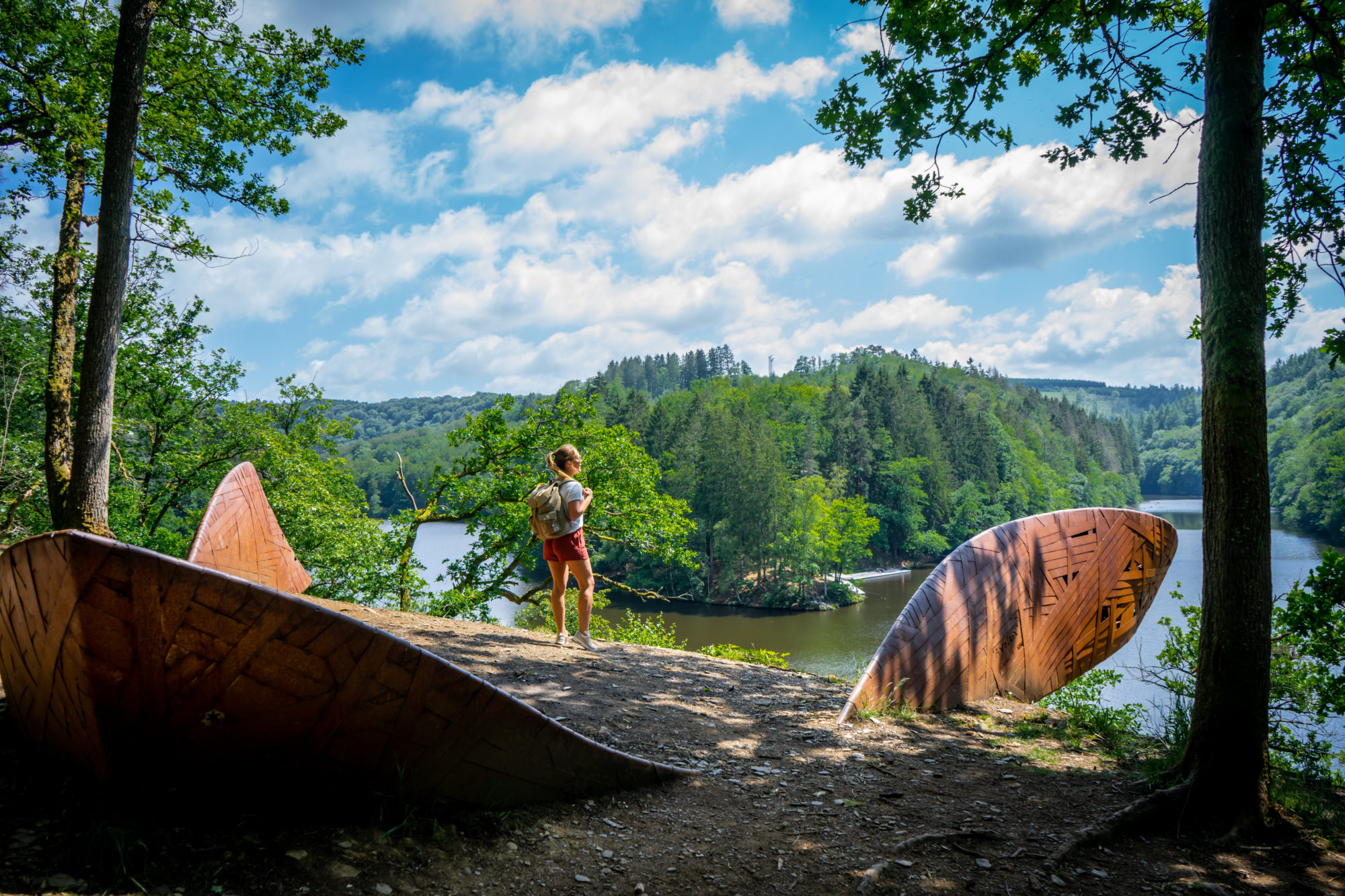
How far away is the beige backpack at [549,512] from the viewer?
5559 mm

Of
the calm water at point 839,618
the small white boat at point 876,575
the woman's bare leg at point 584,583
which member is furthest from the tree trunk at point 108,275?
the small white boat at point 876,575

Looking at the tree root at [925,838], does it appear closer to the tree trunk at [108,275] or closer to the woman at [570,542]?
the woman at [570,542]

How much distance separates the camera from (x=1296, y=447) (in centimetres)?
6450

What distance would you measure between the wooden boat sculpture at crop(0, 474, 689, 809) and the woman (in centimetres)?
303

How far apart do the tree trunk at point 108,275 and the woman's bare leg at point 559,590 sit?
3.58 meters

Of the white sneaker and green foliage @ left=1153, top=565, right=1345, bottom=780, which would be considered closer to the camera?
green foliage @ left=1153, top=565, right=1345, bottom=780

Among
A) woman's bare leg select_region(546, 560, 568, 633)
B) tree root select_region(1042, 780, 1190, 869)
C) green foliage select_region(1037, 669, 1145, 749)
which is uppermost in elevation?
woman's bare leg select_region(546, 560, 568, 633)

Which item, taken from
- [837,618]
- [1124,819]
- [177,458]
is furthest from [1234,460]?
[837,618]

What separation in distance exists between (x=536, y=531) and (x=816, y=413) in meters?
65.2

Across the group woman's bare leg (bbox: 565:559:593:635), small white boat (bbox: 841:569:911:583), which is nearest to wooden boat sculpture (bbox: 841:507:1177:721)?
woman's bare leg (bbox: 565:559:593:635)

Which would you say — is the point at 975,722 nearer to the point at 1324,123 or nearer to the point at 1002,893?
the point at 1002,893

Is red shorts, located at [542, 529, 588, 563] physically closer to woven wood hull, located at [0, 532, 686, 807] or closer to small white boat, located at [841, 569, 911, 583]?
woven wood hull, located at [0, 532, 686, 807]

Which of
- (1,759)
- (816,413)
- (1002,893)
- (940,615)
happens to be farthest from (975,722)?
(816,413)

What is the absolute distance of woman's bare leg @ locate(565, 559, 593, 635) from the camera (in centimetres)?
574
